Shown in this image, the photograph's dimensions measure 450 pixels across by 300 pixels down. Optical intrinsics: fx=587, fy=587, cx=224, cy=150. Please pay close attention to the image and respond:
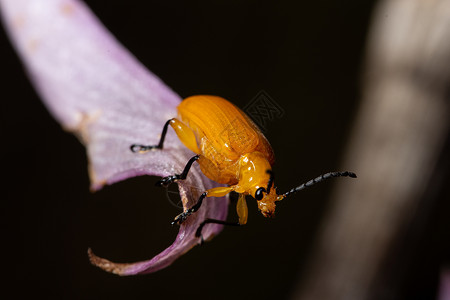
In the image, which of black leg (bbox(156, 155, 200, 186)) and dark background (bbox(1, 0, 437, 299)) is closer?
black leg (bbox(156, 155, 200, 186))

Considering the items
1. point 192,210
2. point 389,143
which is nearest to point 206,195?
point 192,210

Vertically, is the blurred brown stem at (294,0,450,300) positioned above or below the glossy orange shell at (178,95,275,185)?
below

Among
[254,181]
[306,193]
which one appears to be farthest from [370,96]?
[254,181]

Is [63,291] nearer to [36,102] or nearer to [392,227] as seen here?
[36,102]

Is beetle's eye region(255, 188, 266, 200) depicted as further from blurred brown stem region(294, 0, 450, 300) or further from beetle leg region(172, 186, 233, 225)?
blurred brown stem region(294, 0, 450, 300)

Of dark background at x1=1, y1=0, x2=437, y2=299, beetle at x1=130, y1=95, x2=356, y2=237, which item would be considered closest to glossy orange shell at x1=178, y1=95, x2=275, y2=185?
beetle at x1=130, y1=95, x2=356, y2=237

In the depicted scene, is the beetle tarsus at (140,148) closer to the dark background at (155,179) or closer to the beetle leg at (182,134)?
the beetle leg at (182,134)

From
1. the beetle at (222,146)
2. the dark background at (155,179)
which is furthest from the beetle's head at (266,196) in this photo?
the dark background at (155,179)
